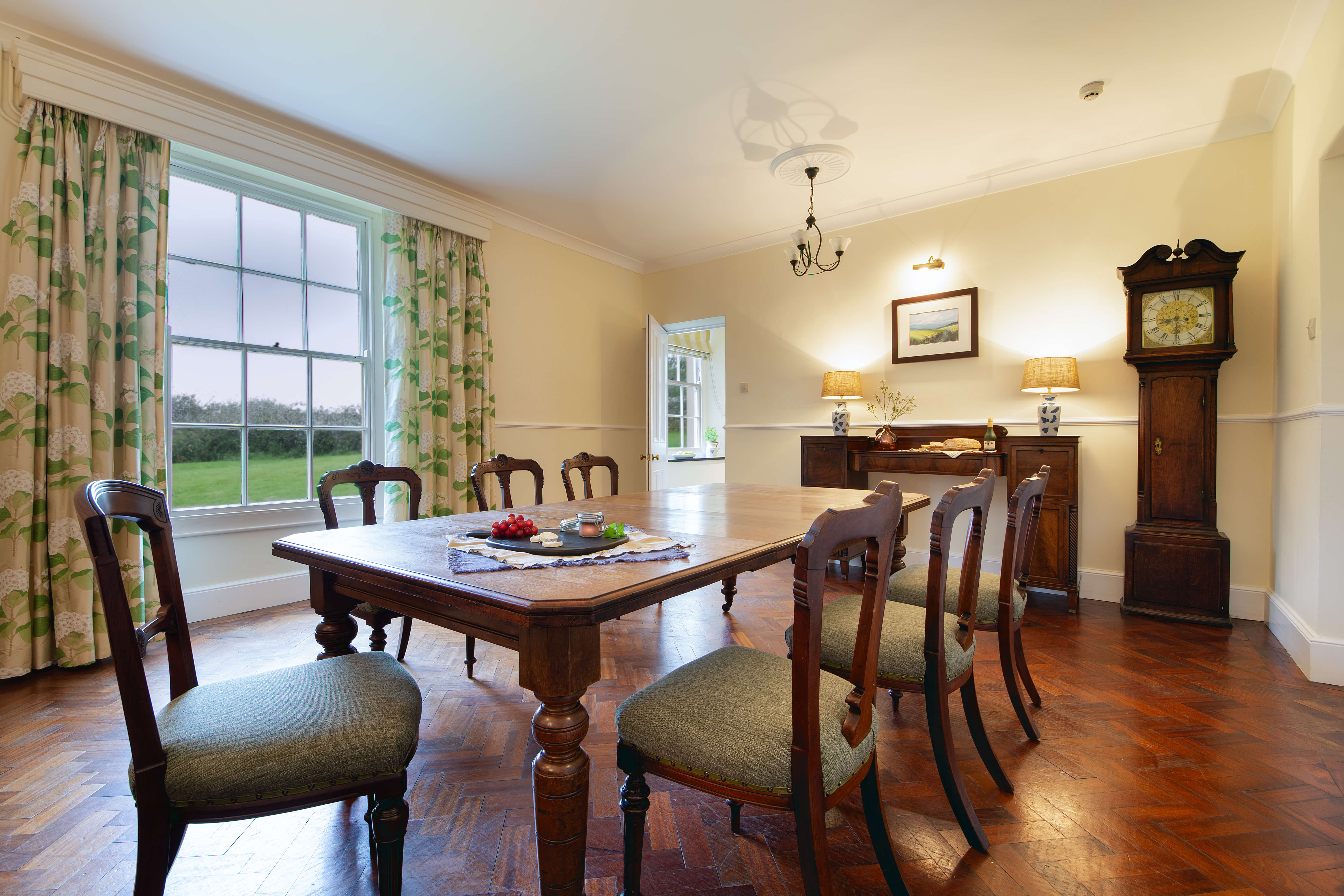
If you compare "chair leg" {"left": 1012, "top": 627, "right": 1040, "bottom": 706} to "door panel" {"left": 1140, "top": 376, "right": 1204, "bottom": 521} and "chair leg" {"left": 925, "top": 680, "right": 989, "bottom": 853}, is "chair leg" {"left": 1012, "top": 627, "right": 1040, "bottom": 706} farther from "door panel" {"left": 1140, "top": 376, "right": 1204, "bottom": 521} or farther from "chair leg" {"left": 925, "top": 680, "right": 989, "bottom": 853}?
"door panel" {"left": 1140, "top": 376, "right": 1204, "bottom": 521}

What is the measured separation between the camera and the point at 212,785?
0.99 m

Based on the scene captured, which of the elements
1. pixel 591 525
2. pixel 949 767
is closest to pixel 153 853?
pixel 591 525

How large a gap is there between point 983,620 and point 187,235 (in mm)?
4428

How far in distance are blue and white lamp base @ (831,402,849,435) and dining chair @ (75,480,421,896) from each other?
13.2 feet

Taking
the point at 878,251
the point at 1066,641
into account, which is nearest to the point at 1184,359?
the point at 1066,641

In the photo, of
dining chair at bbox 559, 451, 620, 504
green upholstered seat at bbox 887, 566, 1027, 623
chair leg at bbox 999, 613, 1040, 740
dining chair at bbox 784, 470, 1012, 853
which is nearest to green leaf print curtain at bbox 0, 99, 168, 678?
dining chair at bbox 559, 451, 620, 504

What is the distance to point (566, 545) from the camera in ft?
4.57

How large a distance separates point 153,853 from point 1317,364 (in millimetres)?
4125

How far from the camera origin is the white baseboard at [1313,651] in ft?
7.82

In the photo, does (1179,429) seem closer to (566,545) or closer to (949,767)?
(949,767)

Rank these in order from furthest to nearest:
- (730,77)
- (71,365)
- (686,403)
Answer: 1. (686,403)
2. (730,77)
3. (71,365)

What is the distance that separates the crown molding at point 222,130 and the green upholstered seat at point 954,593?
3893 mm

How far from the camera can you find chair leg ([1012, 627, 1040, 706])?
82.6 inches

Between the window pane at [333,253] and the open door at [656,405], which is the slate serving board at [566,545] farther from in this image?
the open door at [656,405]
